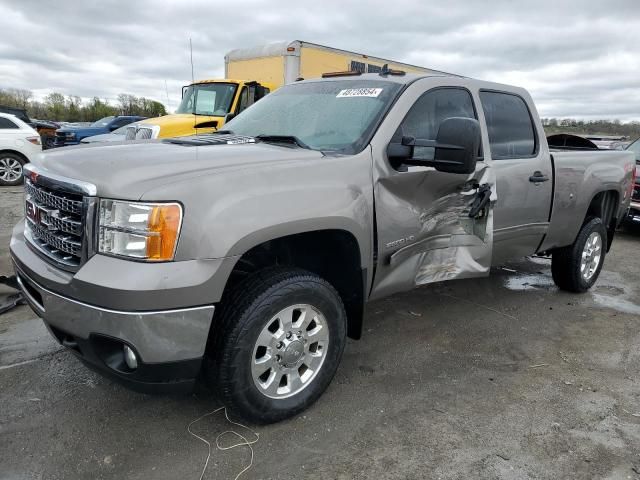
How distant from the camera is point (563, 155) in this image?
4586mm

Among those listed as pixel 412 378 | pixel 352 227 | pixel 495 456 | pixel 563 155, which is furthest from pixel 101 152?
pixel 563 155

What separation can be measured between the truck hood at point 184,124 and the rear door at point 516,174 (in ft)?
19.1

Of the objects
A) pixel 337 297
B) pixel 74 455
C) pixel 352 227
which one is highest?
Answer: pixel 352 227

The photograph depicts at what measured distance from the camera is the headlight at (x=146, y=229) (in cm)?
219

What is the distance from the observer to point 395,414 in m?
2.94

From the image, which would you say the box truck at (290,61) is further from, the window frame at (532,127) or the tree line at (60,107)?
the tree line at (60,107)

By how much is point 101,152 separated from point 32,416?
4.88 feet

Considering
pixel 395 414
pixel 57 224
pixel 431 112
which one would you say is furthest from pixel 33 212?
pixel 431 112

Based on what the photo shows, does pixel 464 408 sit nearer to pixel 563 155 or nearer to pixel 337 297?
pixel 337 297

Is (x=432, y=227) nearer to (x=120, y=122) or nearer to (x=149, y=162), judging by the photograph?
(x=149, y=162)

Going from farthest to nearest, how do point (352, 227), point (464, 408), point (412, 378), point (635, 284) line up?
1. point (635, 284)
2. point (412, 378)
3. point (464, 408)
4. point (352, 227)

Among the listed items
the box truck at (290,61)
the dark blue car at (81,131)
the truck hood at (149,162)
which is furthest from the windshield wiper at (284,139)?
the dark blue car at (81,131)

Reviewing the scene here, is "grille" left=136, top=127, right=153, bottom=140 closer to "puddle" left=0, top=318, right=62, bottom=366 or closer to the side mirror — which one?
"puddle" left=0, top=318, right=62, bottom=366

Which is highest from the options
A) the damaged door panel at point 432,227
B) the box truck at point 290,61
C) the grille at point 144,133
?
the box truck at point 290,61
